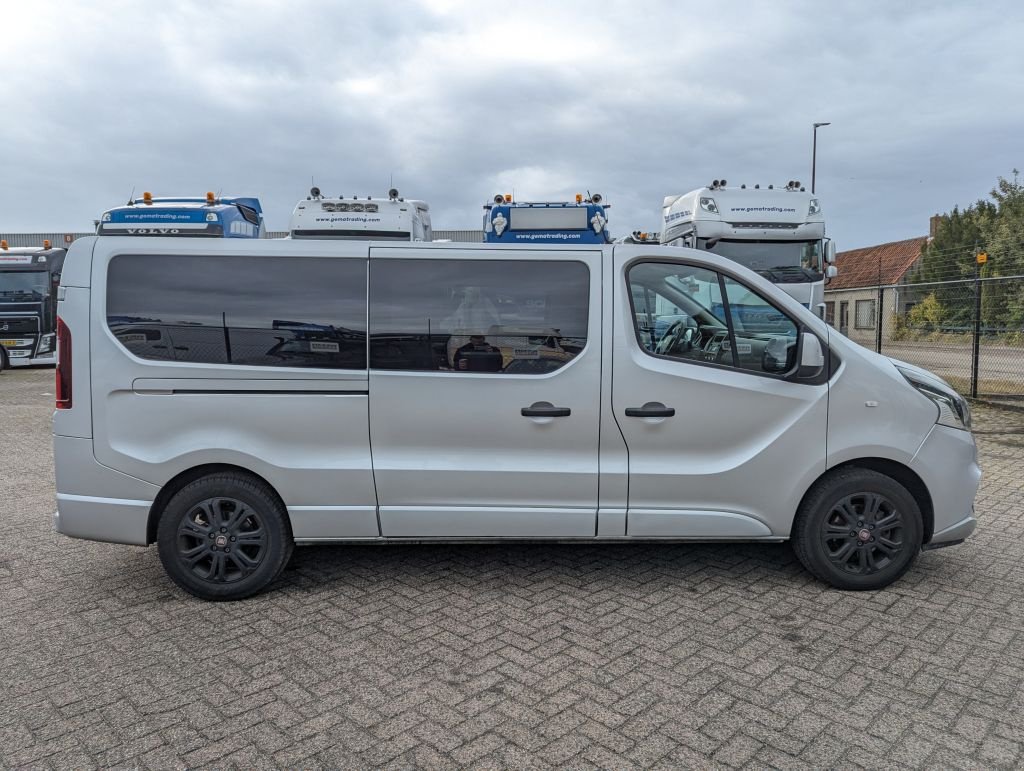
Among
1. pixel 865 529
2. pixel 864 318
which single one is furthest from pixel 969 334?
pixel 865 529

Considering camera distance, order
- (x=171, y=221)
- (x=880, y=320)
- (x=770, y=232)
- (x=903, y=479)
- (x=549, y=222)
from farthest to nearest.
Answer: (x=880, y=320) → (x=770, y=232) → (x=549, y=222) → (x=171, y=221) → (x=903, y=479)

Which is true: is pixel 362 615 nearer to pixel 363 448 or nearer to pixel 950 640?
pixel 363 448

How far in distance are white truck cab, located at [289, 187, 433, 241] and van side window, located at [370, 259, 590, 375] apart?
206 inches

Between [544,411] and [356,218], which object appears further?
[356,218]

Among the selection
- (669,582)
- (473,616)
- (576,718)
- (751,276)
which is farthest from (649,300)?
(576,718)

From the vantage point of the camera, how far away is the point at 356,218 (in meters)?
9.48

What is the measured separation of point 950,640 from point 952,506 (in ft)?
2.88

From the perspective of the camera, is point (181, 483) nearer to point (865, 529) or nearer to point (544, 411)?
point (544, 411)

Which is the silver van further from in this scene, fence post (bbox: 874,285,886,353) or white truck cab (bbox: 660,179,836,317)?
fence post (bbox: 874,285,886,353)

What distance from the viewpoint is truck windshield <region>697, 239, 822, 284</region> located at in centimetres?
1184

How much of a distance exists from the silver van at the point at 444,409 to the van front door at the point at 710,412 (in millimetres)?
13

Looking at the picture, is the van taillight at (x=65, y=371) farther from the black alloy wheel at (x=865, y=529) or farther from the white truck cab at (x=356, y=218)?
the white truck cab at (x=356, y=218)

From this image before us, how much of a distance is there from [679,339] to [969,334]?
1028cm

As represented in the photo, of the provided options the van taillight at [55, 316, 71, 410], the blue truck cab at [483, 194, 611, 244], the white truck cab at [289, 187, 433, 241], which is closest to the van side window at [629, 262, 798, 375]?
the van taillight at [55, 316, 71, 410]
